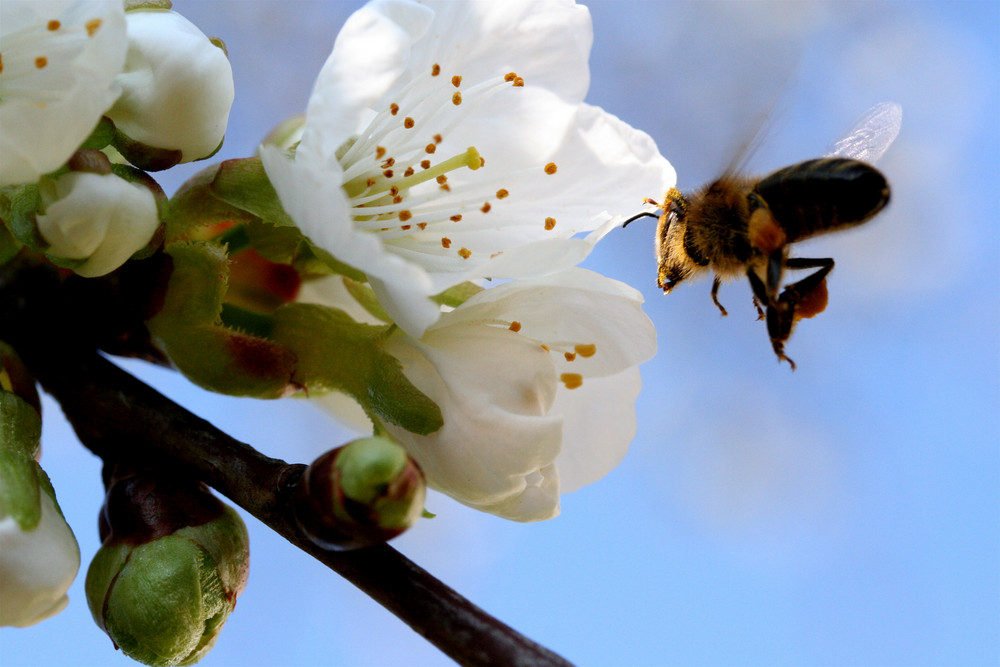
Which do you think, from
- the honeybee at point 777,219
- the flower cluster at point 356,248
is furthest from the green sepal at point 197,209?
the honeybee at point 777,219

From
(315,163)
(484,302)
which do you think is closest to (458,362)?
(484,302)

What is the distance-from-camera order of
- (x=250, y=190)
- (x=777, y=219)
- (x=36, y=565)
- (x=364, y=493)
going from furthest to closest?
1. (x=777, y=219)
2. (x=250, y=190)
3. (x=36, y=565)
4. (x=364, y=493)

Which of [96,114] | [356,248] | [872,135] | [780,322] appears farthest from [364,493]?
[872,135]

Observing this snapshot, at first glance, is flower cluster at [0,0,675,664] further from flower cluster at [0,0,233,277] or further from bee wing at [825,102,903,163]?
bee wing at [825,102,903,163]

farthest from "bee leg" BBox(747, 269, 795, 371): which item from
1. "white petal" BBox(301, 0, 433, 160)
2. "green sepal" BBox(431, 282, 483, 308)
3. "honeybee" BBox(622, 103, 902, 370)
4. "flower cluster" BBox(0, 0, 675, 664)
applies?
"white petal" BBox(301, 0, 433, 160)

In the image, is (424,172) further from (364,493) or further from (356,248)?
(364,493)
